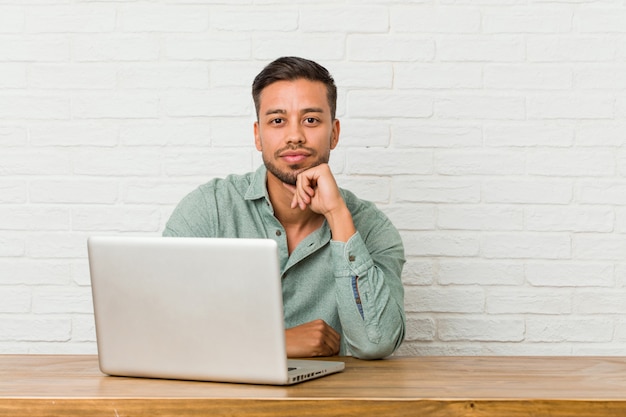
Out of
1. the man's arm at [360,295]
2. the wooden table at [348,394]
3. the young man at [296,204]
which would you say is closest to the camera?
the wooden table at [348,394]

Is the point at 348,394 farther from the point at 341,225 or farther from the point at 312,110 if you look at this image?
the point at 312,110

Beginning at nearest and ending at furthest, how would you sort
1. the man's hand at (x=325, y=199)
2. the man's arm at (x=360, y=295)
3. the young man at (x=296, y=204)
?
the man's arm at (x=360, y=295), the man's hand at (x=325, y=199), the young man at (x=296, y=204)

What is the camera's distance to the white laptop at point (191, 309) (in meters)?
1.37

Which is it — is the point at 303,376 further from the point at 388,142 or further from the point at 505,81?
the point at 505,81

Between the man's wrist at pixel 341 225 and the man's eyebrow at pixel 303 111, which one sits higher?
the man's eyebrow at pixel 303 111

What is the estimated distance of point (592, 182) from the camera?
264 centimetres

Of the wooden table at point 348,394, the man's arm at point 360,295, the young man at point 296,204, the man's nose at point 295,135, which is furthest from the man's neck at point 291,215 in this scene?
the wooden table at point 348,394

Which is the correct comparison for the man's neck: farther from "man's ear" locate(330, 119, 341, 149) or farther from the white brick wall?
the white brick wall

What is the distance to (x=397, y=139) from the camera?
262cm

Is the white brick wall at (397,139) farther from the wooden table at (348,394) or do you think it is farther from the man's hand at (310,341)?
the wooden table at (348,394)

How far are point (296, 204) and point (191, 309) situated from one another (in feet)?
2.37

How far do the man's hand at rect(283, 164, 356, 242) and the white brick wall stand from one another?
555 millimetres

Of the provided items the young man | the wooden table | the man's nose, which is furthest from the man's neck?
the wooden table

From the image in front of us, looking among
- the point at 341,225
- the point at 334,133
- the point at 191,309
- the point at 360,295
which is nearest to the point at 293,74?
the point at 334,133
